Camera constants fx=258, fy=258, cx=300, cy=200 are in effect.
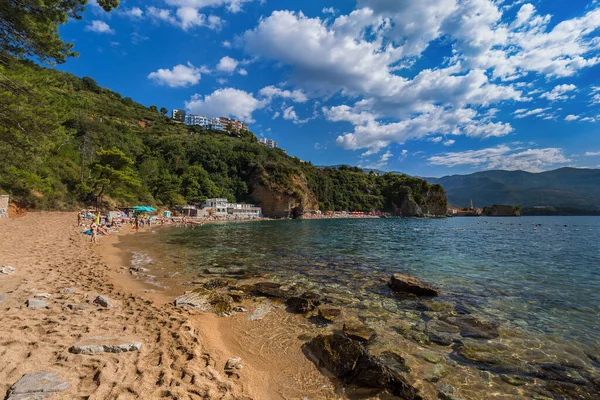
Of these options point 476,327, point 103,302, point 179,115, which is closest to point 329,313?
point 476,327

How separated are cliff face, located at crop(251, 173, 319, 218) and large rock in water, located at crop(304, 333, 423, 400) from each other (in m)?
81.6

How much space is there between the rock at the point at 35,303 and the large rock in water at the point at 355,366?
5817mm

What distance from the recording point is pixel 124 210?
153 feet

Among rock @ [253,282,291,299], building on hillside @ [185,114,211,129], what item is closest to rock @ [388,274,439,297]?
rock @ [253,282,291,299]

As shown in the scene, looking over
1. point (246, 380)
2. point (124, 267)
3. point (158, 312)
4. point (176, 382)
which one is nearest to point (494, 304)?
point (246, 380)

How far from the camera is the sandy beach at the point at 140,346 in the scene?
335 centimetres

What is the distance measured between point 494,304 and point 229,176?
8925 cm

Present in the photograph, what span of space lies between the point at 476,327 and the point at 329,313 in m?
3.88

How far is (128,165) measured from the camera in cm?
5434

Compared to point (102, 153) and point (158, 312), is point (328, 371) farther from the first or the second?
point (102, 153)

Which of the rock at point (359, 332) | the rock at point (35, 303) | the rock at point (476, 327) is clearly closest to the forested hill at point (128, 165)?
the rock at point (35, 303)

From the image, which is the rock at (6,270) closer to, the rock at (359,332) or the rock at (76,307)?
the rock at (76,307)

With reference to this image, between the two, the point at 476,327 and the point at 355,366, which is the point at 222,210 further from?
the point at 355,366

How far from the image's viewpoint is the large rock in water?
4434 millimetres
